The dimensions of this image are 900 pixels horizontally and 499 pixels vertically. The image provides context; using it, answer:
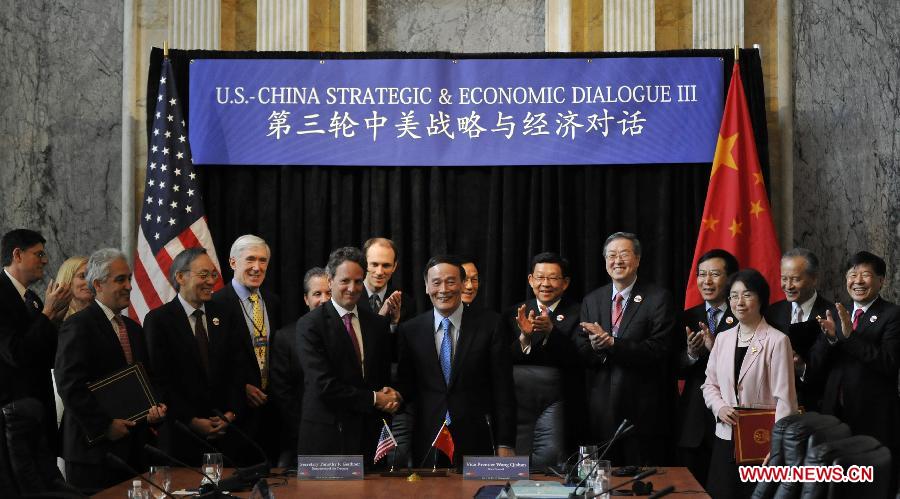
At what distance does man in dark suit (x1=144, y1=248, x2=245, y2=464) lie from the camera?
480 cm

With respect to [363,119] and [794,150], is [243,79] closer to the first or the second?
[363,119]

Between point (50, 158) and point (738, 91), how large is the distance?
13.7ft

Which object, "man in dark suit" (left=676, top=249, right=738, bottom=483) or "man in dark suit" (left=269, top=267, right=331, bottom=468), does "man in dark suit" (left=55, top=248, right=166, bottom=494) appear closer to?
"man in dark suit" (left=269, top=267, right=331, bottom=468)

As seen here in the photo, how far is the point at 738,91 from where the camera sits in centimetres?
626

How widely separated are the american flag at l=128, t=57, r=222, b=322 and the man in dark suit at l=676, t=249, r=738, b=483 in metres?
2.69

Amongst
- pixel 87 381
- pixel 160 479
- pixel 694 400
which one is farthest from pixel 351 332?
pixel 694 400

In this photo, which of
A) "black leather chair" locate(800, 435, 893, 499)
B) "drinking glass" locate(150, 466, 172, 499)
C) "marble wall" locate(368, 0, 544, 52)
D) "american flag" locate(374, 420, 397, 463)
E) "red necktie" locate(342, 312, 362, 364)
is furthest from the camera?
"marble wall" locate(368, 0, 544, 52)

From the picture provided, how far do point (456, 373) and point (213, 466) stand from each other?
4.02 feet

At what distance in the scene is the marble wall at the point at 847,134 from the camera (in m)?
6.61

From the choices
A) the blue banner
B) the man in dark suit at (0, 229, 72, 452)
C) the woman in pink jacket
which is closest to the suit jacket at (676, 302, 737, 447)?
the woman in pink jacket

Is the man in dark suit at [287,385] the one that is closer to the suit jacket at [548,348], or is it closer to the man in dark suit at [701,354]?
the suit jacket at [548,348]

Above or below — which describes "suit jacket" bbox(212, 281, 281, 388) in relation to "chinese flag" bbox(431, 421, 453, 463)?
above

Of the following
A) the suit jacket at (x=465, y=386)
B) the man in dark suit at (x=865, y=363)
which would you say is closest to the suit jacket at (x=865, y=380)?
the man in dark suit at (x=865, y=363)

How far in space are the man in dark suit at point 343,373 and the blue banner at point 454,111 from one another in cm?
185
